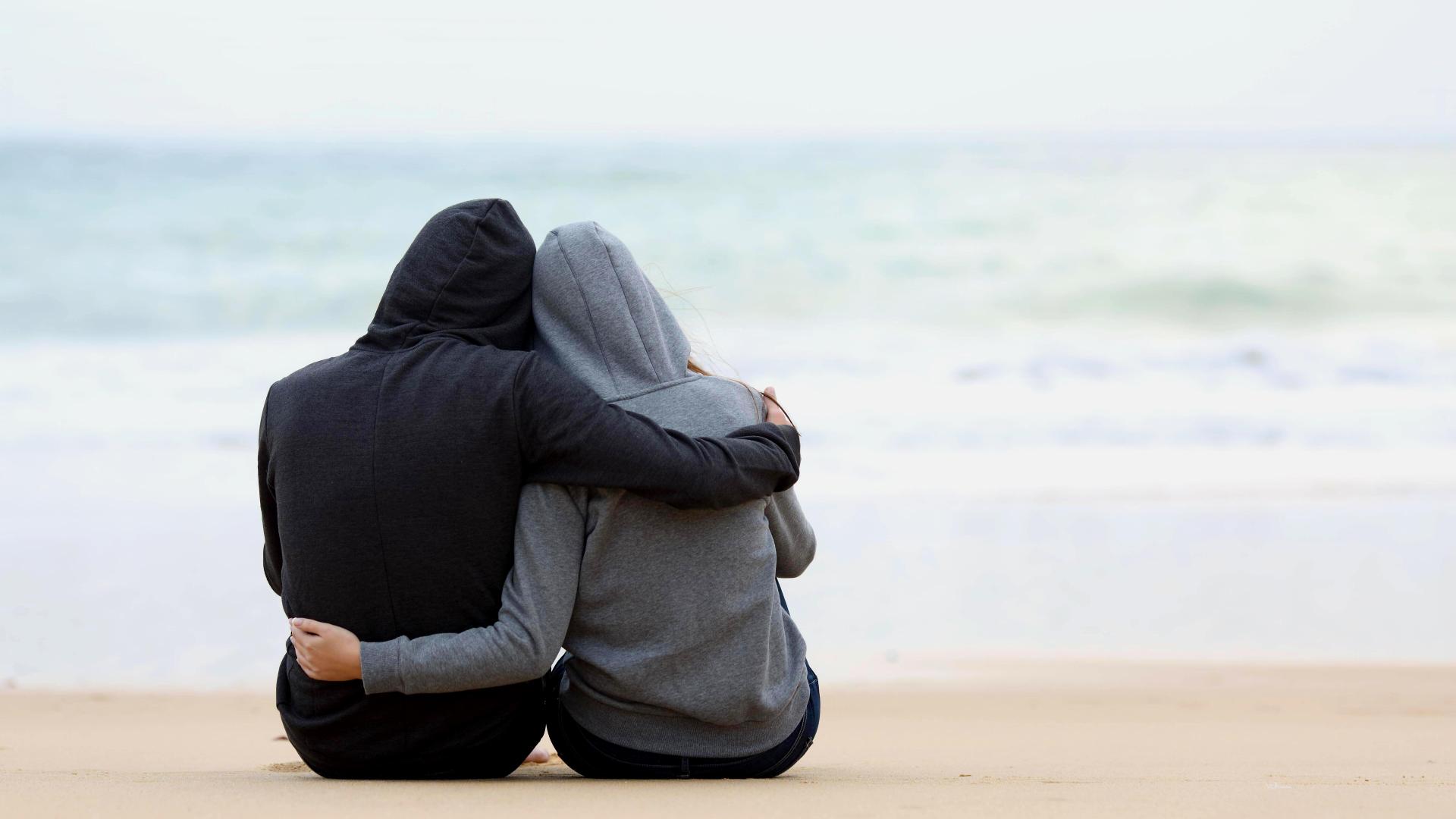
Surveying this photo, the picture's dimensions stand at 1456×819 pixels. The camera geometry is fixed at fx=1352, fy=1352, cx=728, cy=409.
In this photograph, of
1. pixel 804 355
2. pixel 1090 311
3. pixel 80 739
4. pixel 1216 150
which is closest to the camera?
pixel 80 739

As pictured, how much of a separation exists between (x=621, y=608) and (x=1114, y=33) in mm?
21302

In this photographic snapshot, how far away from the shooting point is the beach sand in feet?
6.01

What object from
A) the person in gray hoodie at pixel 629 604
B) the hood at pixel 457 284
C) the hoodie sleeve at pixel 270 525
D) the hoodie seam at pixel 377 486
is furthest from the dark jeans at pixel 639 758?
the hood at pixel 457 284

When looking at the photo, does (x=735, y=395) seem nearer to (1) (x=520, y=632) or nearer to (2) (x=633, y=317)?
(2) (x=633, y=317)

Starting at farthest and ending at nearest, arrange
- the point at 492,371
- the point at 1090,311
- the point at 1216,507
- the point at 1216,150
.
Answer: the point at 1216,150, the point at 1090,311, the point at 1216,507, the point at 492,371

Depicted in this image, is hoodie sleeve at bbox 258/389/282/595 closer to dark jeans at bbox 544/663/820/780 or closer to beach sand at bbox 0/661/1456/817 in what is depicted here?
beach sand at bbox 0/661/1456/817

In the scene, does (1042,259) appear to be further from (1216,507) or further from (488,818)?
(488,818)

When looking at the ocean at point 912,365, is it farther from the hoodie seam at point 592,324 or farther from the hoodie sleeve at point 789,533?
the hoodie seam at point 592,324

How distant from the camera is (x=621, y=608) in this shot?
2.10 metres

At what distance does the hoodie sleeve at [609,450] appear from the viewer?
77.4 inches

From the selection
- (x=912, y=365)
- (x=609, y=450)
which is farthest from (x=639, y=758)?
(x=912, y=365)

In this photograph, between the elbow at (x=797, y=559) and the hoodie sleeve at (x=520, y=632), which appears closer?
the hoodie sleeve at (x=520, y=632)

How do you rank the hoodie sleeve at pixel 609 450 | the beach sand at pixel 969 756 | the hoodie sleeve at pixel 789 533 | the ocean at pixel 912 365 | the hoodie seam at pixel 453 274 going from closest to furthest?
the beach sand at pixel 969 756, the hoodie sleeve at pixel 609 450, the hoodie seam at pixel 453 274, the hoodie sleeve at pixel 789 533, the ocean at pixel 912 365

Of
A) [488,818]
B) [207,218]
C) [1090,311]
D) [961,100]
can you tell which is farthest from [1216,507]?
[961,100]
